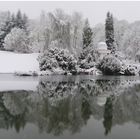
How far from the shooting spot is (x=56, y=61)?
99.5ft

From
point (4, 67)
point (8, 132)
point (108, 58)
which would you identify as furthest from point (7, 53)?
point (8, 132)

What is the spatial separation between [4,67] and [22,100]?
2268cm

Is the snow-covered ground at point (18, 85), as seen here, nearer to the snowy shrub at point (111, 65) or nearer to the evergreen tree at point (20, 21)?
the snowy shrub at point (111, 65)

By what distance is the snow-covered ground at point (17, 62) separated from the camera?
103 feet

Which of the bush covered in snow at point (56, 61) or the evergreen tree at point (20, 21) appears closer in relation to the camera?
the bush covered in snow at point (56, 61)

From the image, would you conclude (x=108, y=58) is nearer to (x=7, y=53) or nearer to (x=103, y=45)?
(x=103, y=45)

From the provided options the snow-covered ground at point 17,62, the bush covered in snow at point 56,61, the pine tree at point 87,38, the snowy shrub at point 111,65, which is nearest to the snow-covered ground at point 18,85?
the bush covered in snow at point 56,61

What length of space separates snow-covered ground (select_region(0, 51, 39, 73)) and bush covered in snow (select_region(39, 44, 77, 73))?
1445mm

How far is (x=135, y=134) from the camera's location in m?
5.82

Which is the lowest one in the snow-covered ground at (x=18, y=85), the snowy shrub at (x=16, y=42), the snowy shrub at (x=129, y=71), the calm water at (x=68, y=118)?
the calm water at (x=68, y=118)

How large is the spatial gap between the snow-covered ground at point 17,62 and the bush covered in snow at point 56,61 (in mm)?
1445

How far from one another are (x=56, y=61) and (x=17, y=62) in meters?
6.52

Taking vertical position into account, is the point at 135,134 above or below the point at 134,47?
below

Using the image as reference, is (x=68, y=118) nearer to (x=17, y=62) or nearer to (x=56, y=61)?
(x=56, y=61)
